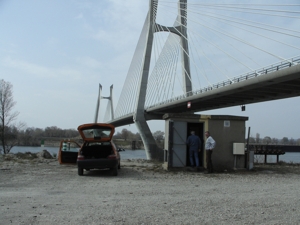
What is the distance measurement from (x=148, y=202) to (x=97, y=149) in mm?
6112

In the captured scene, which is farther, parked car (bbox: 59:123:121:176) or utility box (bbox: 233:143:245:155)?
utility box (bbox: 233:143:245:155)

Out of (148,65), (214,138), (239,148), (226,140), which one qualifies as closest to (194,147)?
(214,138)

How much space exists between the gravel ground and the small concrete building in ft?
9.38

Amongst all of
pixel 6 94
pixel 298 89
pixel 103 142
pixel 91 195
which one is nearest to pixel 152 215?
pixel 91 195

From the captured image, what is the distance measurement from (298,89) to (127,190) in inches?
787

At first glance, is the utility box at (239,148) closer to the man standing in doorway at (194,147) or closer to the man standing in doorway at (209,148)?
the man standing in doorway at (209,148)

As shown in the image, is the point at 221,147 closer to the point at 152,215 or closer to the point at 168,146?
the point at 168,146

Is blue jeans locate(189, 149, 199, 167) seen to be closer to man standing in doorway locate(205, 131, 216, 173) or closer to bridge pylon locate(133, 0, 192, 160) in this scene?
man standing in doorway locate(205, 131, 216, 173)

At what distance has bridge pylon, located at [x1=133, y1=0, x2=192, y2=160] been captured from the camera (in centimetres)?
3322

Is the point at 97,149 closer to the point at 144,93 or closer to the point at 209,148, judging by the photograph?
the point at 209,148

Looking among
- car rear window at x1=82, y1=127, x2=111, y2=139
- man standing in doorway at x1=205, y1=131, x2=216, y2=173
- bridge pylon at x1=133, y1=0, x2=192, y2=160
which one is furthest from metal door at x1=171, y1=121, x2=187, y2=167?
bridge pylon at x1=133, y1=0, x2=192, y2=160

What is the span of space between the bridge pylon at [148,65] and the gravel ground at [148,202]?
23196 mm

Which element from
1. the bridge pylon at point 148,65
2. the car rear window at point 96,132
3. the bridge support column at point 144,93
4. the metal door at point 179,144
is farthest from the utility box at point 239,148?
the bridge support column at point 144,93

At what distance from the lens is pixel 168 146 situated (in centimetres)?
1213
